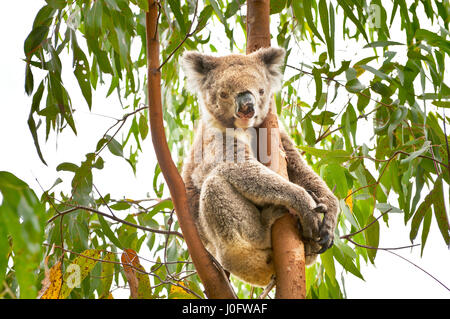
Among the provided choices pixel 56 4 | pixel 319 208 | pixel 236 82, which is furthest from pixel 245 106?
pixel 56 4

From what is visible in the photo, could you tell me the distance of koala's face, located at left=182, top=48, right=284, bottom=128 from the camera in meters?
2.22

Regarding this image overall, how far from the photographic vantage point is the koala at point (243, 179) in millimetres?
1969

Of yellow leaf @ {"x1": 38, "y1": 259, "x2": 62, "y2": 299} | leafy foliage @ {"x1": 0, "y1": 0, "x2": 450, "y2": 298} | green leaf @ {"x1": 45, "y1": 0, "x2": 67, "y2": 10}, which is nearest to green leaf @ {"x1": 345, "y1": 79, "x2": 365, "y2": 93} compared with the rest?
leafy foliage @ {"x1": 0, "y1": 0, "x2": 450, "y2": 298}

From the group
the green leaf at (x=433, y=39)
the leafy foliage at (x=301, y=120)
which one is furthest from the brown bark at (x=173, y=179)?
the green leaf at (x=433, y=39)

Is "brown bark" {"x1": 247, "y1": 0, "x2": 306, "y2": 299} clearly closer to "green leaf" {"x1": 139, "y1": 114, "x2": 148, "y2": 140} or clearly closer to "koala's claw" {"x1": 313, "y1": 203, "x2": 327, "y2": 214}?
"koala's claw" {"x1": 313, "y1": 203, "x2": 327, "y2": 214}

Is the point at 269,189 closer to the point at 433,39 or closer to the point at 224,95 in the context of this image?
the point at 224,95

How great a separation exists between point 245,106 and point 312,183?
1.53 feet

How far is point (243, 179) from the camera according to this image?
2.09 m

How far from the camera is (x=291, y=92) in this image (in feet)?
9.28

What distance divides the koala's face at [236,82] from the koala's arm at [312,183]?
23 cm

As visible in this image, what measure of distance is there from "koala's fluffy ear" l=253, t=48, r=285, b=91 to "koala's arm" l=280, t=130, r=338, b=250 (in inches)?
12.2

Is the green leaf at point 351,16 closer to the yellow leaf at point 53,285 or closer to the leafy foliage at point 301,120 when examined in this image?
the leafy foliage at point 301,120

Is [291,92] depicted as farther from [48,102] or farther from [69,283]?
[69,283]
